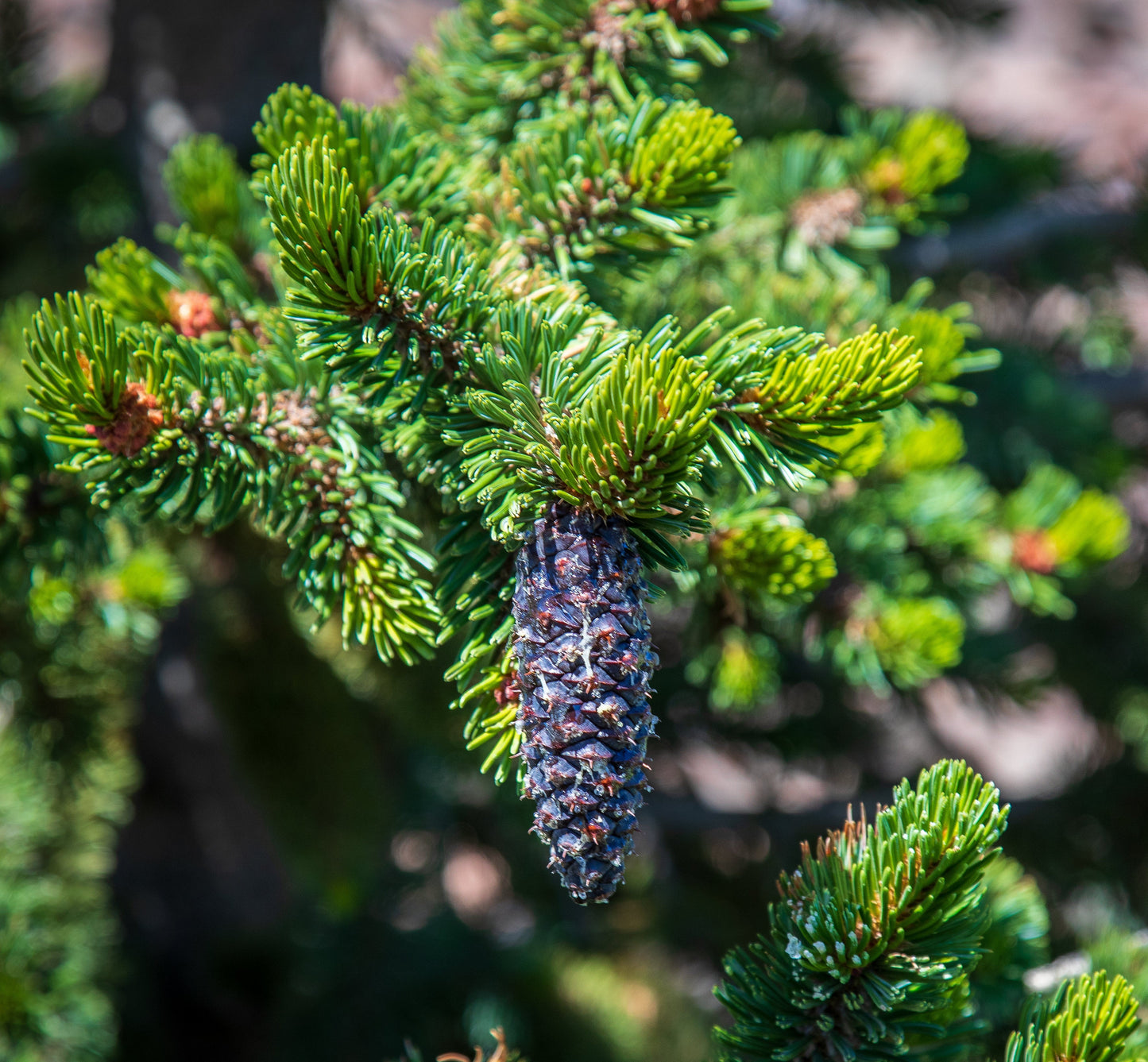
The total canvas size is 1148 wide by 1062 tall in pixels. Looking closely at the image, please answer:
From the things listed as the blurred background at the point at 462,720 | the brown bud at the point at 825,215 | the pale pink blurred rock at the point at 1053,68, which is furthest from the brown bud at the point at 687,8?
the pale pink blurred rock at the point at 1053,68

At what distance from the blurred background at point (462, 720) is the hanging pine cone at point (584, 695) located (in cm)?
45

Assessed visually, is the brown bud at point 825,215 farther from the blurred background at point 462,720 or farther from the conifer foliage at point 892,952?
the conifer foliage at point 892,952

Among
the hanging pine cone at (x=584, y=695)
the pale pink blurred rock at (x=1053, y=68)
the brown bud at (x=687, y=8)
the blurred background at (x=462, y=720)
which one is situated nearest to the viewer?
the hanging pine cone at (x=584, y=695)

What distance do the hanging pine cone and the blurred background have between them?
1.46 feet

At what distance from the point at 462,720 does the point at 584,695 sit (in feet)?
2.84

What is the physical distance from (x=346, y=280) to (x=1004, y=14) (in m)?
1.88

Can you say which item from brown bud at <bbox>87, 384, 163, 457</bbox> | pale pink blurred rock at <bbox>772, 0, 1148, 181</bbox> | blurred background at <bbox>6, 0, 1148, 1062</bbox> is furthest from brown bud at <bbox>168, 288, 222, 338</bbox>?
pale pink blurred rock at <bbox>772, 0, 1148, 181</bbox>

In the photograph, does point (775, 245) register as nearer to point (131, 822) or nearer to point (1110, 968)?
point (1110, 968)

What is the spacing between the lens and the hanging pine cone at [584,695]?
58 centimetres

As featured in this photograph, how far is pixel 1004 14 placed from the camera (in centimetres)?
183

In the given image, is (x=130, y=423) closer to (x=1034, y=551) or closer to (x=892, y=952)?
(x=892, y=952)

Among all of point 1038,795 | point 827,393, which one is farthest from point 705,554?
point 1038,795

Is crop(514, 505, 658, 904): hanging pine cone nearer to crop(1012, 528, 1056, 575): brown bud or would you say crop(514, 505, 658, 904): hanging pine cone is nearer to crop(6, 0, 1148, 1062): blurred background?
crop(6, 0, 1148, 1062): blurred background

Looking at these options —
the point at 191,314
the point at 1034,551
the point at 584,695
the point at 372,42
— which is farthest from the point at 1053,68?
the point at 584,695
